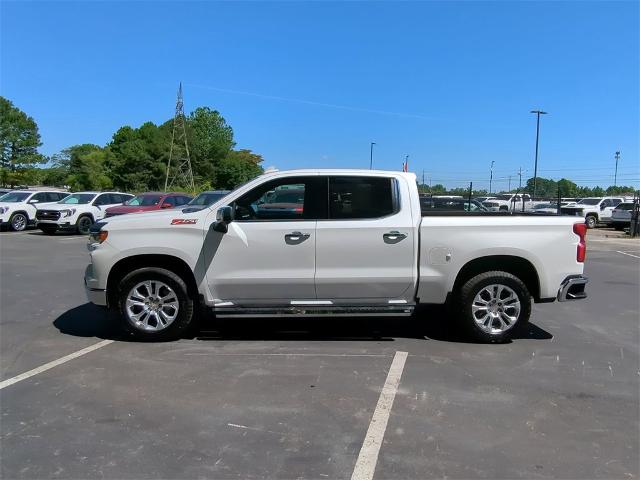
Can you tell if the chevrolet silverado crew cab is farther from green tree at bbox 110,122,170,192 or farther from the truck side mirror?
green tree at bbox 110,122,170,192

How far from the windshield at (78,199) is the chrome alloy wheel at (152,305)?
16976 mm

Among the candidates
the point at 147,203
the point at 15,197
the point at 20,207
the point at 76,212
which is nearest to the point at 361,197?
the point at 147,203

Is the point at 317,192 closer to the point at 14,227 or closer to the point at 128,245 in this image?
the point at 128,245

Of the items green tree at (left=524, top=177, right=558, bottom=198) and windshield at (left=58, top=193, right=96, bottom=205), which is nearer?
windshield at (left=58, top=193, right=96, bottom=205)

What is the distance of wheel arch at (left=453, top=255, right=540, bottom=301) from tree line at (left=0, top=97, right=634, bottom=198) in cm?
4958

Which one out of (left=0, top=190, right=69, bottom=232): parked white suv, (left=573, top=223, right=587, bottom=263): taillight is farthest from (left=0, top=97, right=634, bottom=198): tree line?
(left=573, top=223, right=587, bottom=263): taillight

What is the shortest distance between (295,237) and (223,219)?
79cm

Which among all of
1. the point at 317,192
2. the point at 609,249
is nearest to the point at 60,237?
the point at 317,192

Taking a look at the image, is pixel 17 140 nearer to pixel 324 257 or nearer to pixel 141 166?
pixel 141 166

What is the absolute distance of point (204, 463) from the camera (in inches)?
133

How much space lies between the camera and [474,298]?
5895 millimetres

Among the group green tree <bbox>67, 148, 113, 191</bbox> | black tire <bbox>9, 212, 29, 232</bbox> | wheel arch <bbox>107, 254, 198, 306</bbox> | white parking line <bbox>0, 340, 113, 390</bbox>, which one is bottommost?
white parking line <bbox>0, 340, 113, 390</bbox>

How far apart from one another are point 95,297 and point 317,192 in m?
2.72

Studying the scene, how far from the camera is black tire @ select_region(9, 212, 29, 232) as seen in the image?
21.6 m
